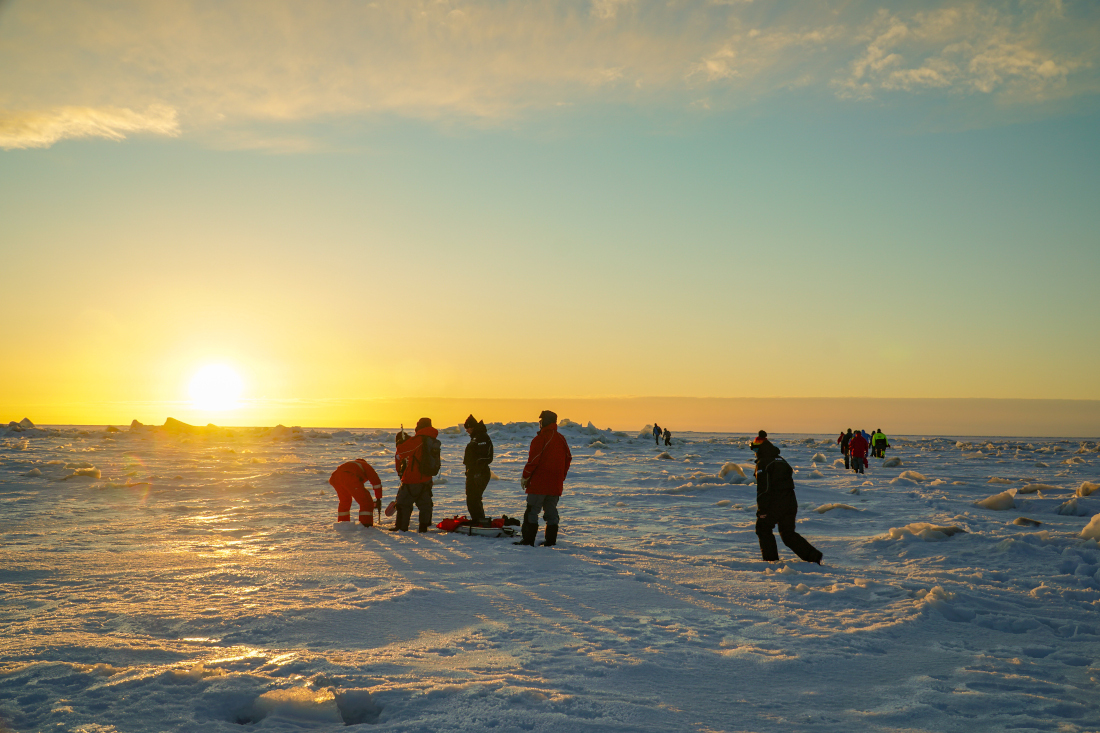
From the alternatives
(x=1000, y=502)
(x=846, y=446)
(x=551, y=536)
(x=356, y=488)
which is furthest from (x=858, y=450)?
(x=356, y=488)

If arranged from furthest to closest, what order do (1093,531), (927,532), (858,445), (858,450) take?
1. (858,450)
2. (858,445)
3. (927,532)
4. (1093,531)

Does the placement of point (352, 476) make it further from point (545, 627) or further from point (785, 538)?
point (785, 538)

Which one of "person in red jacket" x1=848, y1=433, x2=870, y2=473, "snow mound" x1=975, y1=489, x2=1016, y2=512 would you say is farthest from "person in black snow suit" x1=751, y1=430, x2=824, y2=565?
"person in red jacket" x1=848, y1=433, x2=870, y2=473

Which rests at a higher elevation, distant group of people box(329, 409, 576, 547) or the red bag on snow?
distant group of people box(329, 409, 576, 547)

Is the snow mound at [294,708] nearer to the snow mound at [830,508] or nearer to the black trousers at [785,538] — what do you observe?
the black trousers at [785,538]

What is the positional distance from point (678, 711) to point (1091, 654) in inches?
154

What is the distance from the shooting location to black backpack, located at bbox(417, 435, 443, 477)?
→ 36.2 ft

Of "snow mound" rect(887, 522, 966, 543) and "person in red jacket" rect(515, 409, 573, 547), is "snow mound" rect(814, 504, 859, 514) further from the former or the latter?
"person in red jacket" rect(515, 409, 573, 547)

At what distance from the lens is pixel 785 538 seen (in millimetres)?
8656

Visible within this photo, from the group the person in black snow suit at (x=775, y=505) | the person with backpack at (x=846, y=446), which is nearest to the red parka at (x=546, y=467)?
the person in black snow suit at (x=775, y=505)

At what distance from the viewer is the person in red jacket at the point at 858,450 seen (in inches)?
984

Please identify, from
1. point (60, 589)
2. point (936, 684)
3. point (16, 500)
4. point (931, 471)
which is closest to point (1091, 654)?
point (936, 684)

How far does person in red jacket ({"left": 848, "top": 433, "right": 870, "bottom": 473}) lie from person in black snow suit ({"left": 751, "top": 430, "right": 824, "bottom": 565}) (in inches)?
710

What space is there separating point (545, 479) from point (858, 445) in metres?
19.3
